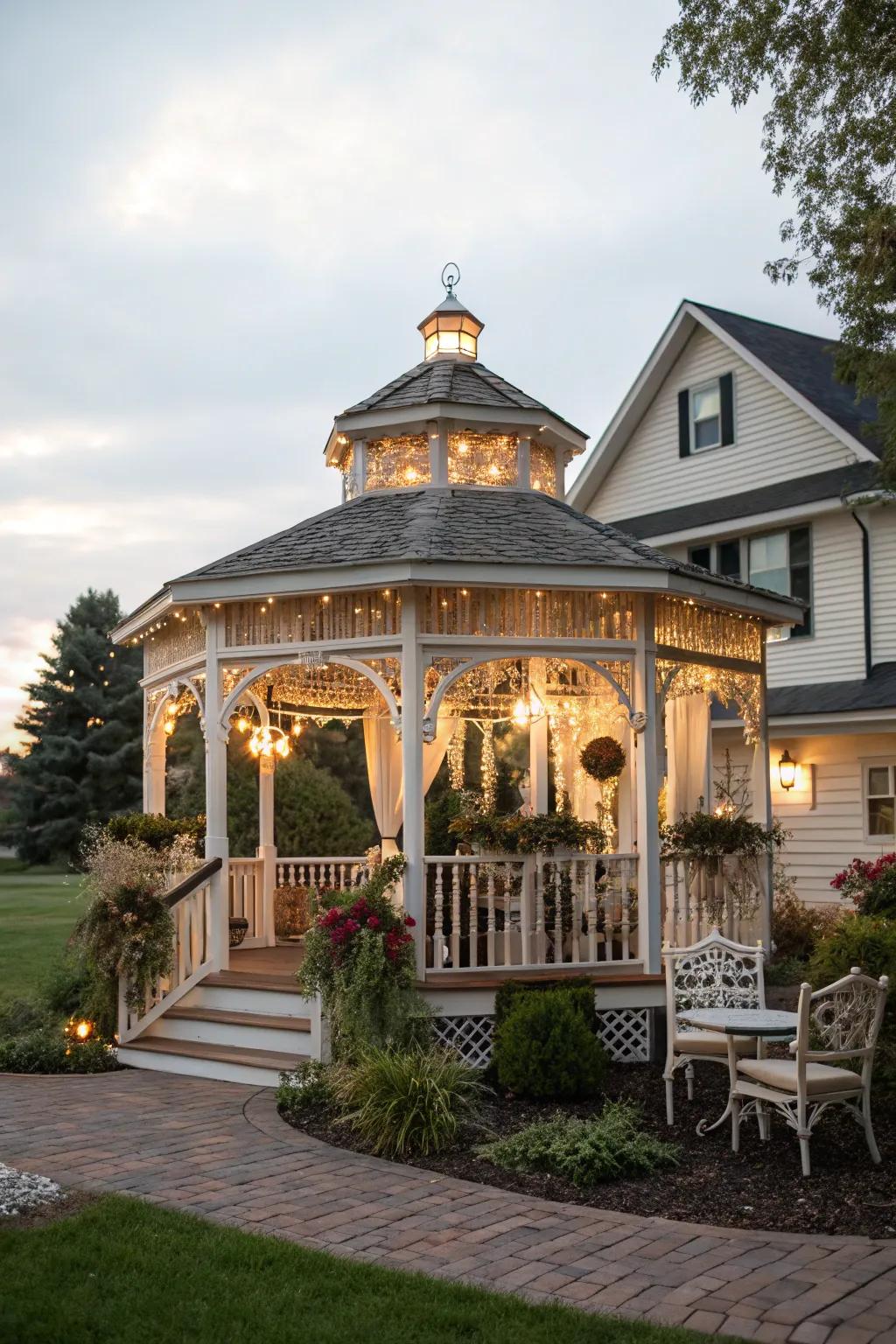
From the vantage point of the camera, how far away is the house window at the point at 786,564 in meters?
18.0

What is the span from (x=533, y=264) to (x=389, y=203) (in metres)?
44.1

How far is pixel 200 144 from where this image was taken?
550 inches

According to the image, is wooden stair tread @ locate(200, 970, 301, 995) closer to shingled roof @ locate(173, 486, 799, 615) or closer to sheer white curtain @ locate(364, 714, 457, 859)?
sheer white curtain @ locate(364, 714, 457, 859)

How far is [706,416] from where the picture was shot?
20.3 metres

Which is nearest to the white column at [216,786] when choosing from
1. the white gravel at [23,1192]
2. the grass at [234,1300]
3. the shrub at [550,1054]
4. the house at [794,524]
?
the shrub at [550,1054]

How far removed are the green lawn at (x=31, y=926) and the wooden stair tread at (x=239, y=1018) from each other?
1.35 meters

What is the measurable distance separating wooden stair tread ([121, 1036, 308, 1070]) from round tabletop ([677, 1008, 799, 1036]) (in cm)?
331

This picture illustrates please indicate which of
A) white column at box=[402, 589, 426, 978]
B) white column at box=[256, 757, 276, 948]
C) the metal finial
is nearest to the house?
the metal finial

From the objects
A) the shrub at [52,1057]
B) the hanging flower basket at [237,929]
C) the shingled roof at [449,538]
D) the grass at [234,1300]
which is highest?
the shingled roof at [449,538]

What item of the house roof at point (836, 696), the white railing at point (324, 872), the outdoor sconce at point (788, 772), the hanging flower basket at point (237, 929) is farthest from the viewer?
the outdoor sconce at point (788, 772)

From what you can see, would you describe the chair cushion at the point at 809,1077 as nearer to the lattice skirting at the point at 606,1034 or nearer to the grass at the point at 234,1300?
the grass at the point at 234,1300

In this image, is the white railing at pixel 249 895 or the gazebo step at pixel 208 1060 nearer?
the gazebo step at pixel 208 1060

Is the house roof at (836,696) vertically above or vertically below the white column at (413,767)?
above

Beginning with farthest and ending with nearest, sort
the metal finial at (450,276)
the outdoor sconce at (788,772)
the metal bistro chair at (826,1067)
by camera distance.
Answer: the outdoor sconce at (788,772) < the metal finial at (450,276) < the metal bistro chair at (826,1067)
